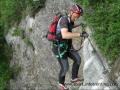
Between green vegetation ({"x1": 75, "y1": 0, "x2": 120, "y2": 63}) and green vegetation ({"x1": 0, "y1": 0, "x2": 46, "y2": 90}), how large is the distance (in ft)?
13.1

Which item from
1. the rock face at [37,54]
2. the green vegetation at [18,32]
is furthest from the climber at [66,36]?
the green vegetation at [18,32]

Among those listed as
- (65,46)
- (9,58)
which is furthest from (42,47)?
(65,46)

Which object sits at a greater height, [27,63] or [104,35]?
[104,35]

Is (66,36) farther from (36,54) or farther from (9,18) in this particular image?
(9,18)

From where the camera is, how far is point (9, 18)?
21172mm

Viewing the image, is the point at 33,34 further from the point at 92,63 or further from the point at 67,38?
the point at 67,38

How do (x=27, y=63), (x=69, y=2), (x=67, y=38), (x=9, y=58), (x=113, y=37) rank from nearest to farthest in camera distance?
(x=67, y=38) → (x=113, y=37) → (x=69, y=2) → (x=27, y=63) → (x=9, y=58)

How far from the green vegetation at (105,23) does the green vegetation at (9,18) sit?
4003 millimetres

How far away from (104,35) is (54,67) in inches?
170

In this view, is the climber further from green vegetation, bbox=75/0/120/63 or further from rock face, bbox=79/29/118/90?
green vegetation, bbox=75/0/120/63

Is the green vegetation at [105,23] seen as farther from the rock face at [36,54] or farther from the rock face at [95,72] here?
the rock face at [36,54]

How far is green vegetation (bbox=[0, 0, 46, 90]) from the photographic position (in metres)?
19.0

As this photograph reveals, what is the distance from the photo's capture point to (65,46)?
12.4 meters

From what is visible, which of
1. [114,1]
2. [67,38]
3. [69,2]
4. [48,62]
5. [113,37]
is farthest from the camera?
[48,62]
